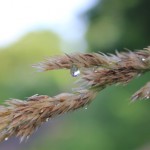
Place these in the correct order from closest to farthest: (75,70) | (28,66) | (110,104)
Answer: (75,70)
(110,104)
(28,66)

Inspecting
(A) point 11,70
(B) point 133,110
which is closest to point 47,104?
(B) point 133,110

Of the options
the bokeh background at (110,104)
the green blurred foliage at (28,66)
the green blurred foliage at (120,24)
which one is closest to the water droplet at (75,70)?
the bokeh background at (110,104)

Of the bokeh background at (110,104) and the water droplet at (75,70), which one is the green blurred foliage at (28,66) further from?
the water droplet at (75,70)

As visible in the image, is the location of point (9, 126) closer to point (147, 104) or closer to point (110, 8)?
point (147, 104)

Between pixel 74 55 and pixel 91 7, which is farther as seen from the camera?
pixel 91 7

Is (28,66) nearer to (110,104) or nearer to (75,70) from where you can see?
(110,104)

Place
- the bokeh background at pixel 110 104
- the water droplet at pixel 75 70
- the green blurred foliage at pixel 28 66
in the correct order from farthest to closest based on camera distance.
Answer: the green blurred foliage at pixel 28 66, the bokeh background at pixel 110 104, the water droplet at pixel 75 70

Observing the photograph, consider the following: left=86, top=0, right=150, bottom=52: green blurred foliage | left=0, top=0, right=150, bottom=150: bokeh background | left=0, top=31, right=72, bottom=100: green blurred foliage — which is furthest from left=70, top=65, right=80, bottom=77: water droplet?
left=0, top=31, right=72, bottom=100: green blurred foliage

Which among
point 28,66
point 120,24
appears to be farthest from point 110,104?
point 28,66
